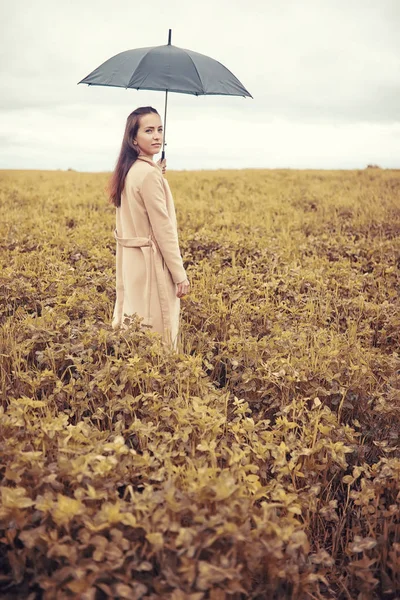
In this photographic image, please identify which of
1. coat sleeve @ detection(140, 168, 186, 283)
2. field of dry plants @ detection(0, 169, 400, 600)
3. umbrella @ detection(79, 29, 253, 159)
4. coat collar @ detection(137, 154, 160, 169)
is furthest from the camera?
umbrella @ detection(79, 29, 253, 159)

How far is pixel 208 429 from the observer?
9.40 feet

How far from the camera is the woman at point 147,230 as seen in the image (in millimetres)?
4059

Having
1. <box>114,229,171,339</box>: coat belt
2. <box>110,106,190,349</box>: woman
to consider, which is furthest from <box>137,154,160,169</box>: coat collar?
<box>114,229,171,339</box>: coat belt

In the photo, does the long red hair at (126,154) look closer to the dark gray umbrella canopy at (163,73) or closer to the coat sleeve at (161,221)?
the coat sleeve at (161,221)

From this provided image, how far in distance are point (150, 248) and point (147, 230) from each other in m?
0.16

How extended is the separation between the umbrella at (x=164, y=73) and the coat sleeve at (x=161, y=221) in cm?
92

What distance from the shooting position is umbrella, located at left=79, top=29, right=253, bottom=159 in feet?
15.9

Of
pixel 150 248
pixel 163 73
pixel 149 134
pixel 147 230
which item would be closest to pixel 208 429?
pixel 150 248

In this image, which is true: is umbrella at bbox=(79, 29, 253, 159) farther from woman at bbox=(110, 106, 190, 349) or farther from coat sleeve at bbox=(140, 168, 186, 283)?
coat sleeve at bbox=(140, 168, 186, 283)

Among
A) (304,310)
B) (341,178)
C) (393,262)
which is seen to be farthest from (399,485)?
(341,178)

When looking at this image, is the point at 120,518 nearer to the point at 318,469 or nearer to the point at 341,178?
the point at 318,469

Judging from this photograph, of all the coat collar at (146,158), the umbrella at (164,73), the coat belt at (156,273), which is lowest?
the coat belt at (156,273)

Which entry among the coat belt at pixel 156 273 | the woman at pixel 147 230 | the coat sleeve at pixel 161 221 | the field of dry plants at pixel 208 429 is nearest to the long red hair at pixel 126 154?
the woman at pixel 147 230

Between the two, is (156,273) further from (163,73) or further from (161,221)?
(163,73)
